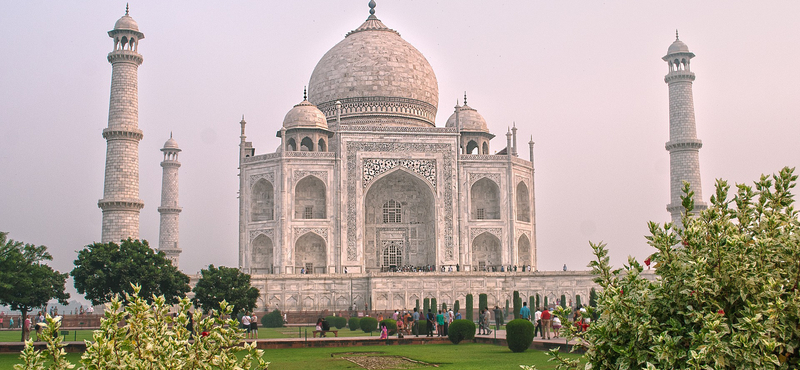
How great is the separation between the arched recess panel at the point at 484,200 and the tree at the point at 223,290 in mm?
12992

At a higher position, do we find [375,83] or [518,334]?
[375,83]

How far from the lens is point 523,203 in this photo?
109 feet

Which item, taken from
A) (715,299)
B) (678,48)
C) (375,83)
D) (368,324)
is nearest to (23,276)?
(368,324)

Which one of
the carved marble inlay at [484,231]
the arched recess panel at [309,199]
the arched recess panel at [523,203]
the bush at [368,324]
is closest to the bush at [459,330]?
the bush at [368,324]

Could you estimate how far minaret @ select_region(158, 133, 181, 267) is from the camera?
38000 mm

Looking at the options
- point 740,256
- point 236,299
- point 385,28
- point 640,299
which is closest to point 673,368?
point 640,299

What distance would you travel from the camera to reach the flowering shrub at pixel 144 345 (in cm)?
389

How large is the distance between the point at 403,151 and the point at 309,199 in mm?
4016

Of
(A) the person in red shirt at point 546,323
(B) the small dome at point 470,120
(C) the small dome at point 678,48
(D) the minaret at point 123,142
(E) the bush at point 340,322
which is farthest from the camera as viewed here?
(B) the small dome at point 470,120

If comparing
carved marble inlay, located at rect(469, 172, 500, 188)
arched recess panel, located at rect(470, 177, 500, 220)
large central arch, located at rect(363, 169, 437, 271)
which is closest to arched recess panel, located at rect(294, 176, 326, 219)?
large central arch, located at rect(363, 169, 437, 271)

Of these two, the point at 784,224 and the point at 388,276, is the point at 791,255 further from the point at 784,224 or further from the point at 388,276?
the point at 388,276

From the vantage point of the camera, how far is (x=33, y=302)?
18.9m

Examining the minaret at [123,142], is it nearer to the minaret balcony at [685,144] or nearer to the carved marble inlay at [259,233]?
the carved marble inlay at [259,233]

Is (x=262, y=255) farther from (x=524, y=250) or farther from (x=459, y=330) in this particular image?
(x=459, y=330)
